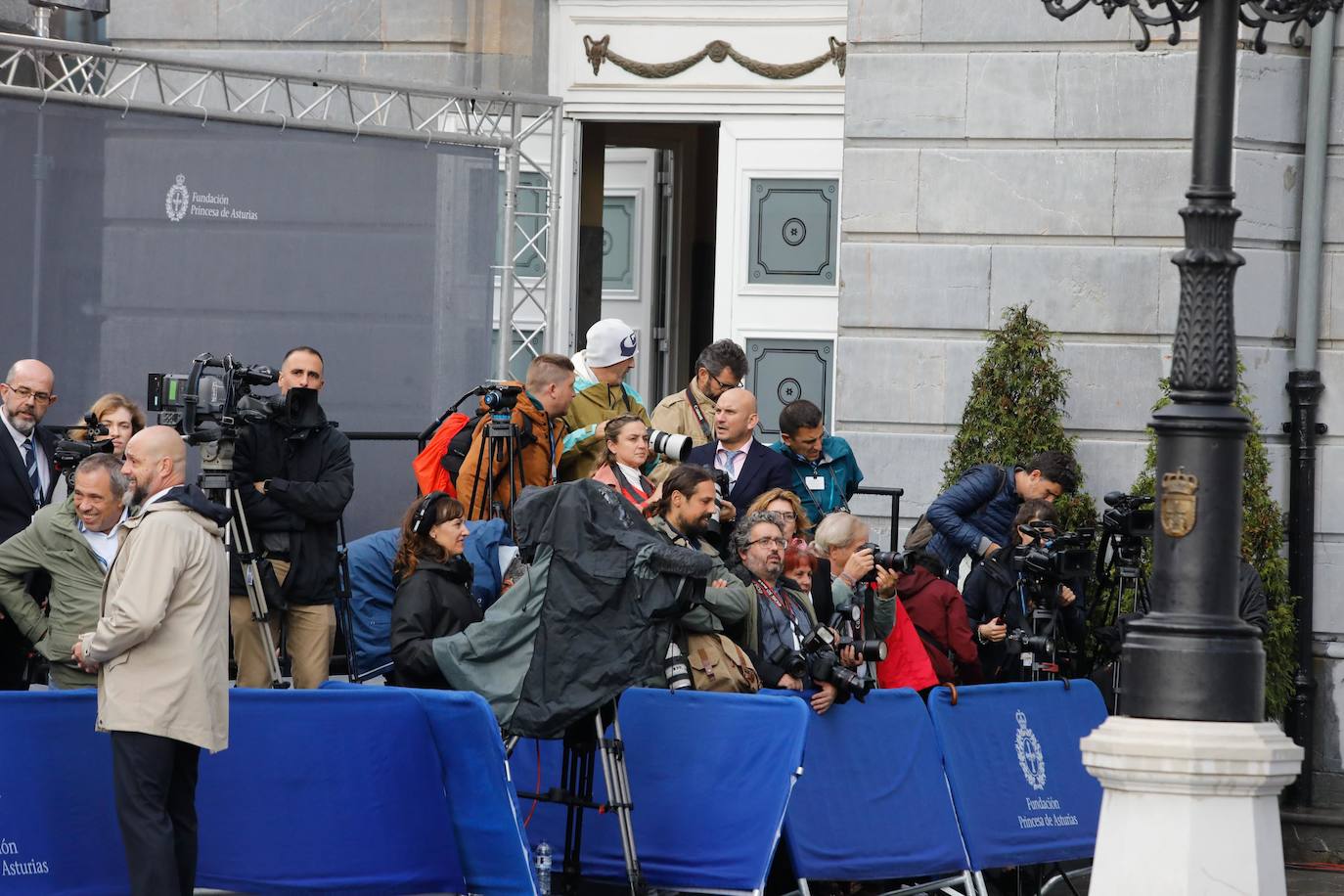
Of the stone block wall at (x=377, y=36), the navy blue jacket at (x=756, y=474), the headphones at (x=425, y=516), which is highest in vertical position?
the stone block wall at (x=377, y=36)

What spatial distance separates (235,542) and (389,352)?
11.1 ft

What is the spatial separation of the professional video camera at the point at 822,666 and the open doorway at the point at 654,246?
716 centimetres

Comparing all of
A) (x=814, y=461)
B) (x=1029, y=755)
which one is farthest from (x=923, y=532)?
(x=1029, y=755)

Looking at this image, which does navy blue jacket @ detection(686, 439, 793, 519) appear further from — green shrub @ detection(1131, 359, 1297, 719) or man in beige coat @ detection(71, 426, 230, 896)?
man in beige coat @ detection(71, 426, 230, 896)

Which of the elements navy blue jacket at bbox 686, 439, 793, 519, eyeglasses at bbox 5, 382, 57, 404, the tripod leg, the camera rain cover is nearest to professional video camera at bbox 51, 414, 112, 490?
eyeglasses at bbox 5, 382, 57, 404

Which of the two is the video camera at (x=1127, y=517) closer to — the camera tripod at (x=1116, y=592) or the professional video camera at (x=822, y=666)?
the camera tripod at (x=1116, y=592)

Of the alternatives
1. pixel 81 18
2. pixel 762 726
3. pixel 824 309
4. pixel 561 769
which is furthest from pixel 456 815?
pixel 81 18

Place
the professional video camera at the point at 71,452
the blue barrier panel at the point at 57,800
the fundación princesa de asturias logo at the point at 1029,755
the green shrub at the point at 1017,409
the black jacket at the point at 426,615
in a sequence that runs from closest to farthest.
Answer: the blue barrier panel at the point at 57,800, the black jacket at the point at 426,615, the fundación princesa de asturias logo at the point at 1029,755, the professional video camera at the point at 71,452, the green shrub at the point at 1017,409

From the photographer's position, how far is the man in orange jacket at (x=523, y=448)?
410 inches

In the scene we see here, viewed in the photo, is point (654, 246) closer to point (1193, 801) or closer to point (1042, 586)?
point (1042, 586)

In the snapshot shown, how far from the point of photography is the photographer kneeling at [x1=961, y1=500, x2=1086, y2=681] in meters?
10.7

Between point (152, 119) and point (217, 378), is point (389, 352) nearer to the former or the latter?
point (152, 119)

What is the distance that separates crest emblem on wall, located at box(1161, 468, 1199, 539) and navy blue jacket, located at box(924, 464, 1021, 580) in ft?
13.9

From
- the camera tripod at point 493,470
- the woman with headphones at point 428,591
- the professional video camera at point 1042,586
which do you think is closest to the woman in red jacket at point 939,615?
the professional video camera at point 1042,586
